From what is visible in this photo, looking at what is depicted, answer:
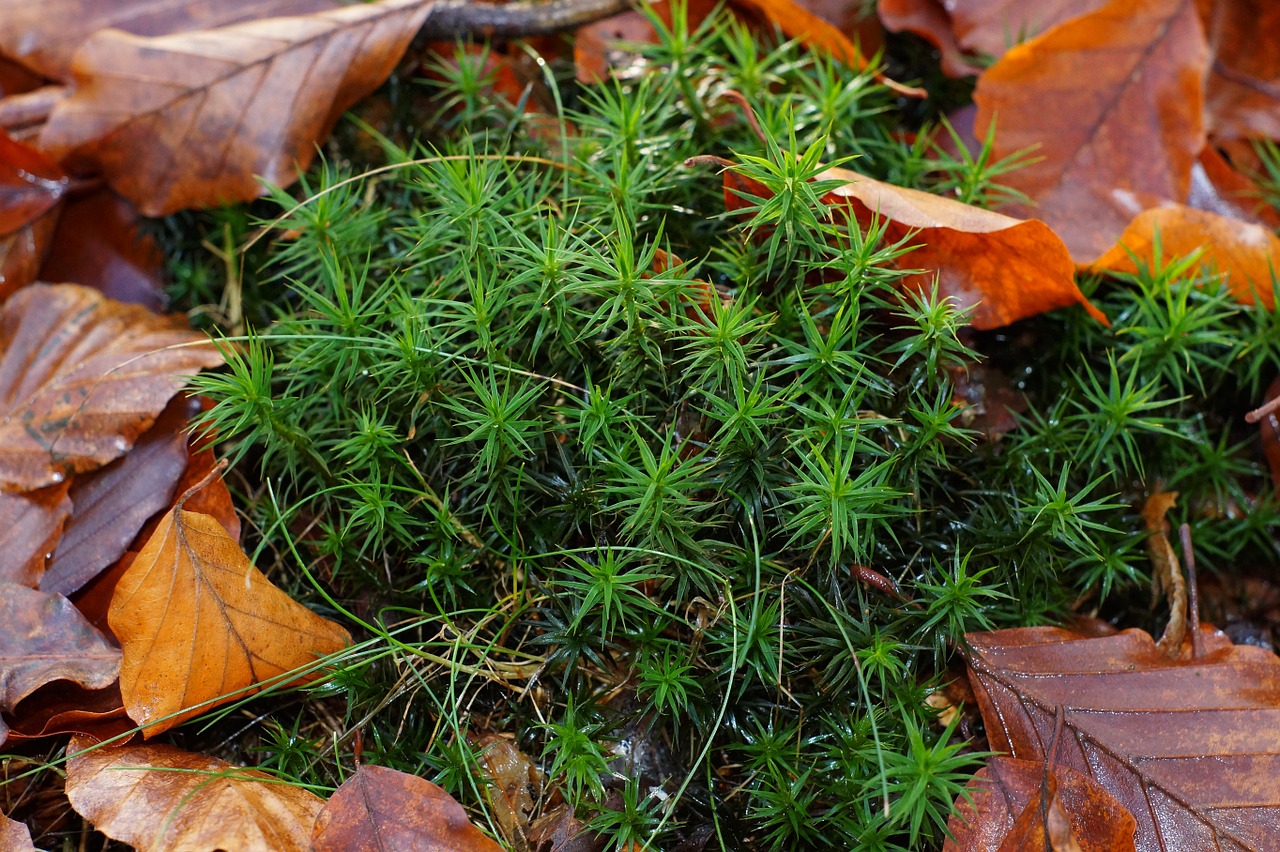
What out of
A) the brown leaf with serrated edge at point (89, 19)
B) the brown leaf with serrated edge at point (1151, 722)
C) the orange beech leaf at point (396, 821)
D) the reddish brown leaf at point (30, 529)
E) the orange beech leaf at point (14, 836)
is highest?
the brown leaf with serrated edge at point (89, 19)

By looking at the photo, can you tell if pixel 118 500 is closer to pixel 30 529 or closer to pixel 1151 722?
pixel 30 529

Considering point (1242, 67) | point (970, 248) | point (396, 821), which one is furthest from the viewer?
point (1242, 67)

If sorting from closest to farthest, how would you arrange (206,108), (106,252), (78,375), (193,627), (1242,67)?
(193,627) → (78,375) → (206,108) → (106,252) → (1242,67)

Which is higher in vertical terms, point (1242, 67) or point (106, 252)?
point (106, 252)

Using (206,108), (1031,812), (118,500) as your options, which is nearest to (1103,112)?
(1031,812)

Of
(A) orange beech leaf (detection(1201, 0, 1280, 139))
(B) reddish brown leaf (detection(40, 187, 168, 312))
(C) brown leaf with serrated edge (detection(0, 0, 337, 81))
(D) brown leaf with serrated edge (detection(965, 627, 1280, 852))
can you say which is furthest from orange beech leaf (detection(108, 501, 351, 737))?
(A) orange beech leaf (detection(1201, 0, 1280, 139))

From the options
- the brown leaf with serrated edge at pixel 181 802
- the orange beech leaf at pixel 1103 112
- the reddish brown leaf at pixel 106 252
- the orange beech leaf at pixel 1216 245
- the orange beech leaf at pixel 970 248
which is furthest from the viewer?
the reddish brown leaf at pixel 106 252

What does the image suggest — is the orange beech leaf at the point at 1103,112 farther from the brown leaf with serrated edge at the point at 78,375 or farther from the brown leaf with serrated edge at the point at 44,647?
the brown leaf with serrated edge at the point at 44,647

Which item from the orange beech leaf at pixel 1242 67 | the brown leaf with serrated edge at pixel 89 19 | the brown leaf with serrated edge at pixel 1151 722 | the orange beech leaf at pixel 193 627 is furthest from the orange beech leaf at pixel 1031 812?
the brown leaf with serrated edge at pixel 89 19

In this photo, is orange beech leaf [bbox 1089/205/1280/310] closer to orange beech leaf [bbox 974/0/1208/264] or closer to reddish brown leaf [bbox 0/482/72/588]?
orange beech leaf [bbox 974/0/1208/264]
